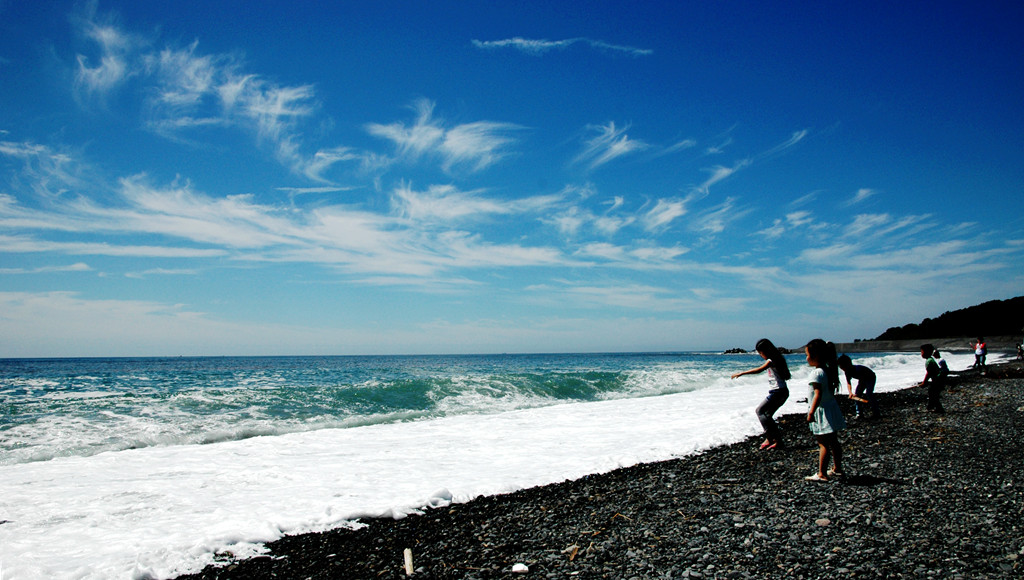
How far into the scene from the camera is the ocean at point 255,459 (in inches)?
229

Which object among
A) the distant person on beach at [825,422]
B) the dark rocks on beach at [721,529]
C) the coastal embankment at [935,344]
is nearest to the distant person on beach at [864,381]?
the dark rocks on beach at [721,529]

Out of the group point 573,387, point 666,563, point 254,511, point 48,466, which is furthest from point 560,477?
point 573,387

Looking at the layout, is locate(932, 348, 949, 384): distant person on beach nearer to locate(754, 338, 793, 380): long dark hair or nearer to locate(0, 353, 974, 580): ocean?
locate(0, 353, 974, 580): ocean

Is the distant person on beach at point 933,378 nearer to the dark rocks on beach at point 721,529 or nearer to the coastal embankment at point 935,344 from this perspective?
the dark rocks on beach at point 721,529

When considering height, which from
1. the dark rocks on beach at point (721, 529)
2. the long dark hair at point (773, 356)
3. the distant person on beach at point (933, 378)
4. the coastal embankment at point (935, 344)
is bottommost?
the coastal embankment at point (935, 344)

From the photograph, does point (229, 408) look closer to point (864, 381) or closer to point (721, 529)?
point (721, 529)

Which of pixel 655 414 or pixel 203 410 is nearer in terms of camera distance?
pixel 655 414

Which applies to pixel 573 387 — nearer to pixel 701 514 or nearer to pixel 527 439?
pixel 527 439

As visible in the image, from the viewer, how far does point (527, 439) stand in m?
11.9

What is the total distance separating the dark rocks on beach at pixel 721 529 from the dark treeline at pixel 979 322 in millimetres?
109367

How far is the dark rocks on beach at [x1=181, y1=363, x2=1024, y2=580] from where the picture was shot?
4.25 meters

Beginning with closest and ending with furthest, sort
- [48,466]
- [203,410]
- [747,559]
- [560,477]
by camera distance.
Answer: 1. [747,559]
2. [560,477]
3. [48,466]
4. [203,410]

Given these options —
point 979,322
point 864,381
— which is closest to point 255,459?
point 864,381

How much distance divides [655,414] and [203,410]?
15.2 metres
